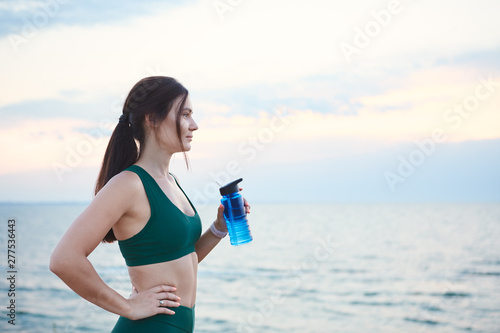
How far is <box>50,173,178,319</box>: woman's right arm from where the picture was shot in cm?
207

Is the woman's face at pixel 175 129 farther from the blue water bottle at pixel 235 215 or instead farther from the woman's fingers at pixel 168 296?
the woman's fingers at pixel 168 296

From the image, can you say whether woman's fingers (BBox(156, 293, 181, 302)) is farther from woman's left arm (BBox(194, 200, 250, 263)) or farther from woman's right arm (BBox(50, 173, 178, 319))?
woman's left arm (BBox(194, 200, 250, 263))

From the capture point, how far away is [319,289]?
2095 cm

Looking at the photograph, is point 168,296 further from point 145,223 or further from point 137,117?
point 137,117

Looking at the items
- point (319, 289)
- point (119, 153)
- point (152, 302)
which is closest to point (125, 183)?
point (119, 153)

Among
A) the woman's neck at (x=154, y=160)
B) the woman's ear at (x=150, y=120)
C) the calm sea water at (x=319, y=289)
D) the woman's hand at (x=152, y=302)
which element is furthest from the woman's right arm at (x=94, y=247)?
the calm sea water at (x=319, y=289)

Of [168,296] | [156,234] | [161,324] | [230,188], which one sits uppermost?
[230,188]

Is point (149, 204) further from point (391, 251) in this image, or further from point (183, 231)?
point (391, 251)

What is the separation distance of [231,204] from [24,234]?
55045 mm

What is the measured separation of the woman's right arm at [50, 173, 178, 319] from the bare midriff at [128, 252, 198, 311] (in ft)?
0.18

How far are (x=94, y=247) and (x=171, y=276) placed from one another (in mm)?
394

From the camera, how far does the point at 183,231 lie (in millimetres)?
2361

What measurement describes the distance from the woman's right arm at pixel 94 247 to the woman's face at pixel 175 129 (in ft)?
0.87

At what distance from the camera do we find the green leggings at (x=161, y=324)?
2.28 meters
